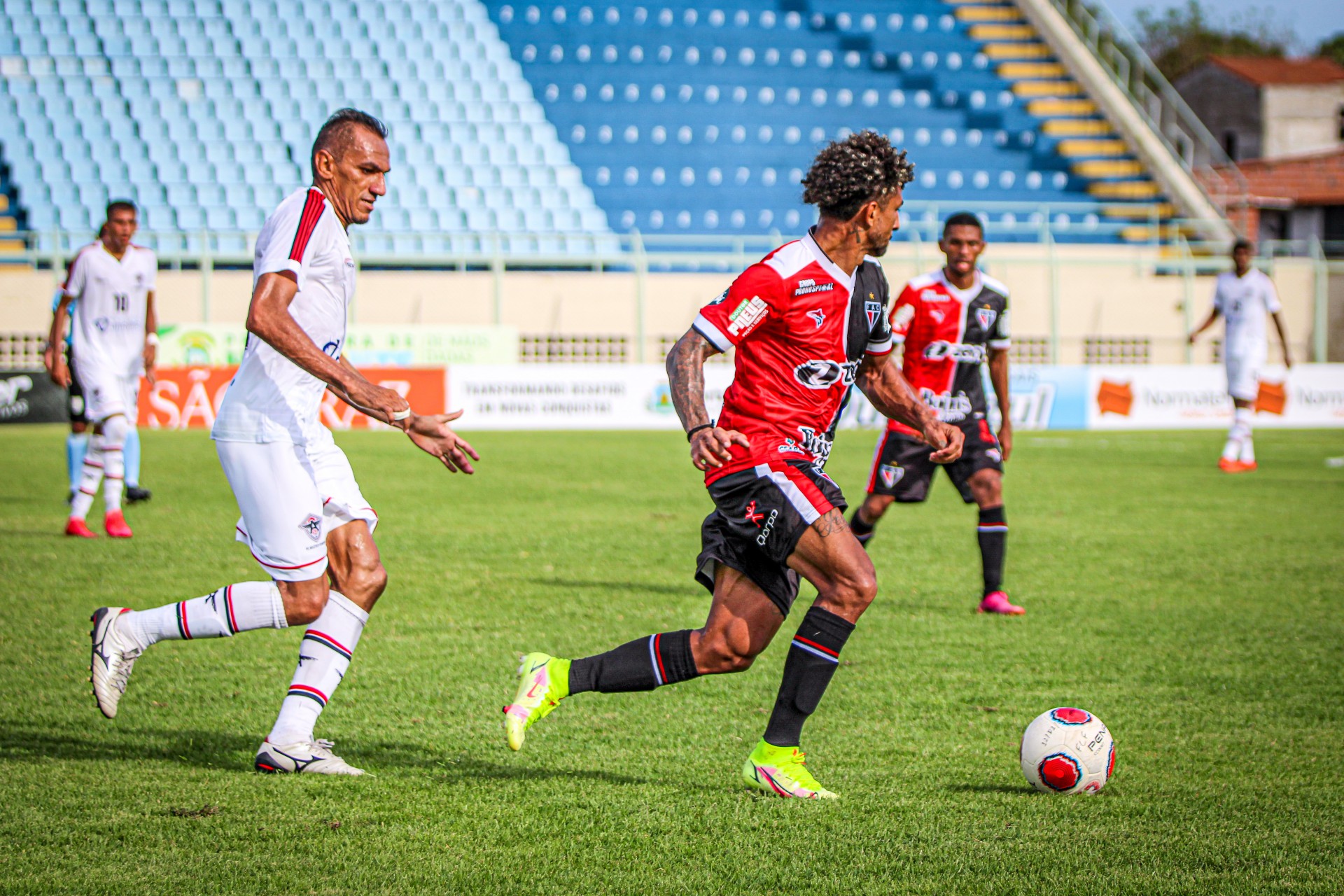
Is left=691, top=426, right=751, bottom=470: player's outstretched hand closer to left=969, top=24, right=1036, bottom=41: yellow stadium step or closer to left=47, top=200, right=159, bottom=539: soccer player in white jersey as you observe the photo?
left=47, top=200, right=159, bottom=539: soccer player in white jersey

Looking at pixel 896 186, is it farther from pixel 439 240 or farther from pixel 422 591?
pixel 439 240

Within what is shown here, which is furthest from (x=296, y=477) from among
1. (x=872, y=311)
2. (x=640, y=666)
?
(x=872, y=311)

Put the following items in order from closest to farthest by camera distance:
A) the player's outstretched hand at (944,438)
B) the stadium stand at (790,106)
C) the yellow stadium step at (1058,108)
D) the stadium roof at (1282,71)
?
the player's outstretched hand at (944,438)
the stadium stand at (790,106)
the yellow stadium step at (1058,108)
the stadium roof at (1282,71)

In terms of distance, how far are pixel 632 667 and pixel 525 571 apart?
4216mm

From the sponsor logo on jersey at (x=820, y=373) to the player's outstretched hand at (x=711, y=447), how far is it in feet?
1.53

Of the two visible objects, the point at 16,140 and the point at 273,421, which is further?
the point at 16,140

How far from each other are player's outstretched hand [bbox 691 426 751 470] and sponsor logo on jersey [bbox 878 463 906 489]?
12.2ft

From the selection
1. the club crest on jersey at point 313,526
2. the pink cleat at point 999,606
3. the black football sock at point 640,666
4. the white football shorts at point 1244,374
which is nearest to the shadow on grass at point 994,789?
the black football sock at point 640,666

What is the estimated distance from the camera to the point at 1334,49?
67938 millimetres

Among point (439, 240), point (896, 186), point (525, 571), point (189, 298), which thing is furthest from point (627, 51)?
point (896, 186)

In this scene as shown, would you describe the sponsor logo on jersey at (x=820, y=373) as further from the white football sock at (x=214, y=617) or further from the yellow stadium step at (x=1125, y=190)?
the yellow stadium step at (x=1125, y=190)

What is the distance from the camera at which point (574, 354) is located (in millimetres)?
24484

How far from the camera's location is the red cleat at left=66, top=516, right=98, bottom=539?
956 centimetres

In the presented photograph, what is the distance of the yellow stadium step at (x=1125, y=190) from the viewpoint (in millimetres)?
29016
